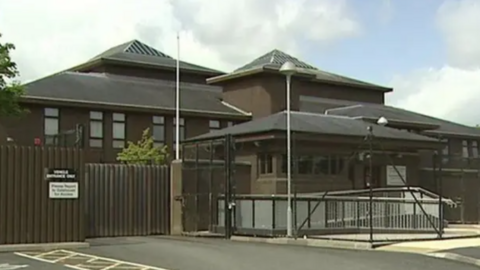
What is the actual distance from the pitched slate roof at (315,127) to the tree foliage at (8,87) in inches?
311

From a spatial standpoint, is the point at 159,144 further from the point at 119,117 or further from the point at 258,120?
the point at 258,120

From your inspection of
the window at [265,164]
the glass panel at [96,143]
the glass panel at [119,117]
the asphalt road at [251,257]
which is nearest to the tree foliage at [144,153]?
the glass panel at [96,143]

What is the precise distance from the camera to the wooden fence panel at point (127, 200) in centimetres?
2605

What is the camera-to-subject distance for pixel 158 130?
145ft

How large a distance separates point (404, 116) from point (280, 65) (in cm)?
914

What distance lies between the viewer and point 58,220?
20.9 meters

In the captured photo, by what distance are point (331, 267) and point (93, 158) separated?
26790 millimetres

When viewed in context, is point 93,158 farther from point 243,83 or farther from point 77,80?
point 243,83

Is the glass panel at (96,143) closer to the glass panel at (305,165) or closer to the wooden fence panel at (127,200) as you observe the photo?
the glass panel at (305,165)

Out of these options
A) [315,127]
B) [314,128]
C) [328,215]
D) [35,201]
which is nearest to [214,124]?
[315,127]

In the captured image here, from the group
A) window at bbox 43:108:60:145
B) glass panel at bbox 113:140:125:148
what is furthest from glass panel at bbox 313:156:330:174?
window at bbox 43:108:60:145

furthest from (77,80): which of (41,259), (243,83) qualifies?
(41,259)

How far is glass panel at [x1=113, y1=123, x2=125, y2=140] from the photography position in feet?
140

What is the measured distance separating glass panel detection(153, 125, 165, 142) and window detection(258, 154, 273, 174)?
11.2 metres
